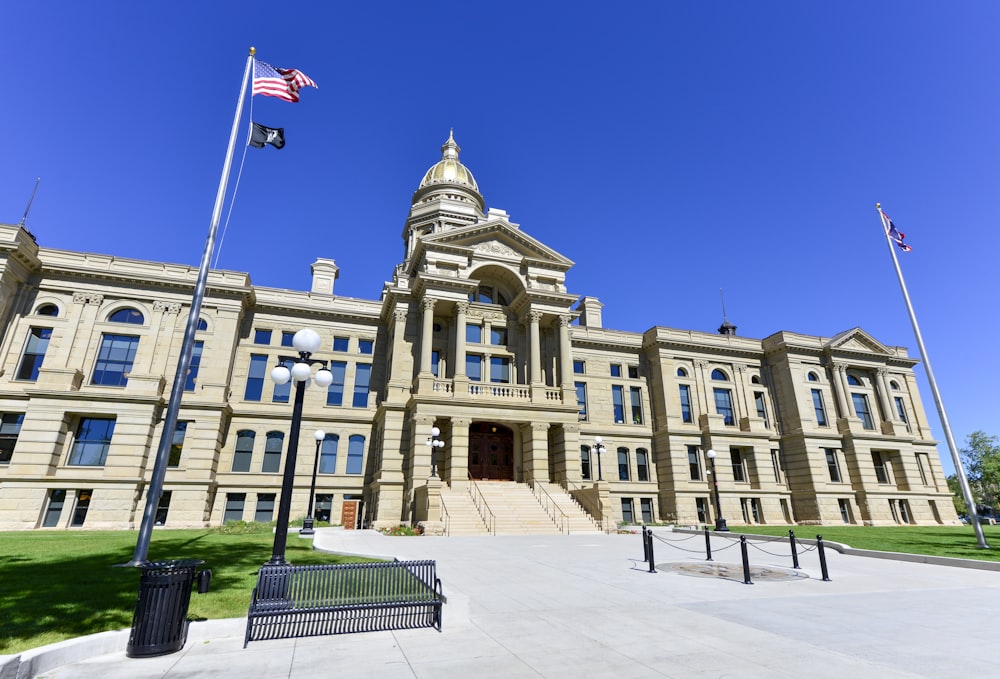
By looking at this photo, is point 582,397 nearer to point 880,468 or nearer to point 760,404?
point 760,404

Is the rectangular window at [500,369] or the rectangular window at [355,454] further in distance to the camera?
the rectangular window at [500,369]

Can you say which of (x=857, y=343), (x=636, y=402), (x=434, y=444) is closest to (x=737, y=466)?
(x=636, y=402)

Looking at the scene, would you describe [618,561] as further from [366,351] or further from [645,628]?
[366,351]

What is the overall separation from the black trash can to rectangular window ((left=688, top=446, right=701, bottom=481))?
3651 centimetres

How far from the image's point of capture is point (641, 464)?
125ft

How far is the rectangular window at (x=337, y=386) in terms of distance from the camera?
33.5m

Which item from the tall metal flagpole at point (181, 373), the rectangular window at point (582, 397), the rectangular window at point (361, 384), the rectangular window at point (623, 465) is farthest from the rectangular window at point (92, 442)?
the rectangular window at point (623, 465)

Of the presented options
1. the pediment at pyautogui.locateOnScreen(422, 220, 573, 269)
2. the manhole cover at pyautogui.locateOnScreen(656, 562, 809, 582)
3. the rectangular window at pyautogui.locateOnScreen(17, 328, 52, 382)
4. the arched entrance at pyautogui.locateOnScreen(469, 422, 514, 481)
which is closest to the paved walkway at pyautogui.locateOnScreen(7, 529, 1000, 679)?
the manhole cover at pyautogui.locateOnScreen(656, 562, 809, 582)

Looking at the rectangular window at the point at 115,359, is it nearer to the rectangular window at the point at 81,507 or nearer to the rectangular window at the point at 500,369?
the rectangular window at the point at 81,507

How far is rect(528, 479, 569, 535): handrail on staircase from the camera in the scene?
2429 cm

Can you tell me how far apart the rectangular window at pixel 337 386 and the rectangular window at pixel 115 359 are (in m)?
11.3

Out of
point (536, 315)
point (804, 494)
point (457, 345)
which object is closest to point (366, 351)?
point (457, 345)

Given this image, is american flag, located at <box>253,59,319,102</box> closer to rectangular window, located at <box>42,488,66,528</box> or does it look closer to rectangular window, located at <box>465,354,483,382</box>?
rectangular window, located at <box>465,354,483,382</box>

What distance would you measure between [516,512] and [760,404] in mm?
27139
